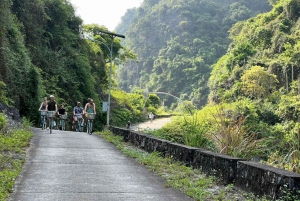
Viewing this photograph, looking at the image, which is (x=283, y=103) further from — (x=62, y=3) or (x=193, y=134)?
(x=193, y=134)

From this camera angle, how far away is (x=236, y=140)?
8328mm

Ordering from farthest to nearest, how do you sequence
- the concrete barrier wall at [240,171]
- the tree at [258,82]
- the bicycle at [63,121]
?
the tree at [258,82], the bicycle at [63,121], the concrete barrier wall at [240,171]

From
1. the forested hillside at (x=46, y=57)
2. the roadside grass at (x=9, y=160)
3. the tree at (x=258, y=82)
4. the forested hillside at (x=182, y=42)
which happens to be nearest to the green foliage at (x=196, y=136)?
the roadside grass at (x=9, y=160)

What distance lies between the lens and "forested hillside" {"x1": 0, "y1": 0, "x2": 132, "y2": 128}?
22.5 meters

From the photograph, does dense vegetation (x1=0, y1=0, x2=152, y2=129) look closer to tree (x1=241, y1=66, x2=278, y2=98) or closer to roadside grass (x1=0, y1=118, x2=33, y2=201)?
roadside grass (x1=0, y1=118, x2=33, y2=201)

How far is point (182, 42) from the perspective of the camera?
4697 inches

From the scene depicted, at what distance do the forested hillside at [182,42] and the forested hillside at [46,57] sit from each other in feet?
183

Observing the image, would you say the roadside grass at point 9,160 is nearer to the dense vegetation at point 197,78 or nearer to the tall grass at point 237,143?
the dense vegetation at point 197,78

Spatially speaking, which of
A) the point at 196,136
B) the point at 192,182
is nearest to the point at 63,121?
the point at 196,136

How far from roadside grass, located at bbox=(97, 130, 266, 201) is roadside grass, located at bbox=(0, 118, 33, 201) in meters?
2.47

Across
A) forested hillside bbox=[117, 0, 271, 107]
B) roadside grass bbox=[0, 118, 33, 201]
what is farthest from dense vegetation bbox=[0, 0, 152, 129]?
forested hillside bbox=[117, 0, 271, 107]

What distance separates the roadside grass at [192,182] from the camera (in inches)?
234

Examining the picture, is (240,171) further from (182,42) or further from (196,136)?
(182,42)

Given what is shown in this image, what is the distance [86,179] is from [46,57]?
25.9m
